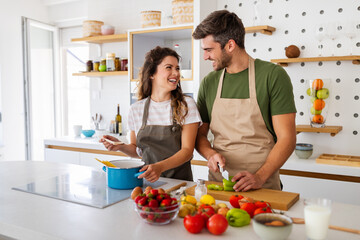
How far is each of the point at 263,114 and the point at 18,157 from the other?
155 inches

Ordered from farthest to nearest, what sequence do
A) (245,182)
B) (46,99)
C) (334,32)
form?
1. (46,99)
2. (334,32)
3. (245,182)

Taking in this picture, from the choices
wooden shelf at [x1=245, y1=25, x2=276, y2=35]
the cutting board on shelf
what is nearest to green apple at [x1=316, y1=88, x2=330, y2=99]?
the cutting board on shelf

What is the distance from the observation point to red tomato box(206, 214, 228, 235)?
43.8 inches

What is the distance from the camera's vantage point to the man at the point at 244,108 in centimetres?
179

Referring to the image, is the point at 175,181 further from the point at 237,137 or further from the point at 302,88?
the point at 302,88

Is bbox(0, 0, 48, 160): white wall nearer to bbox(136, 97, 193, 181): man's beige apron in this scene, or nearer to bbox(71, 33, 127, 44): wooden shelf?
bbox(71, 33, 127, 44): wooden shelf

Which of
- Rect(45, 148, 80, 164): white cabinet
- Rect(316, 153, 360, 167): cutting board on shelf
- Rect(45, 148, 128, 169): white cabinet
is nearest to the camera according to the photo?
Rect(316, 153, 360, 167): cutting board on shelf

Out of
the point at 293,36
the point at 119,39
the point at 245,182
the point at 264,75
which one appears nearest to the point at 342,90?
the point at 293,36

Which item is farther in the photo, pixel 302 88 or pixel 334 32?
pixel 302 88

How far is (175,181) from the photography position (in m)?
1.87

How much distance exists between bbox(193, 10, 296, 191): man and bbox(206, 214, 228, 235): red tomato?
0.61 m

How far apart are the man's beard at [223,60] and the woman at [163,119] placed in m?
0.24

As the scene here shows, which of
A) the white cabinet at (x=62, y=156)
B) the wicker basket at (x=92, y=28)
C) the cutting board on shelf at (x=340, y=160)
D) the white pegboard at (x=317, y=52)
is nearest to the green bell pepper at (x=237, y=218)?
the cutting board on shelf at (x=340, y=160)

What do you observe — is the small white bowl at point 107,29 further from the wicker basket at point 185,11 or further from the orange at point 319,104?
the orange at point 319,104
